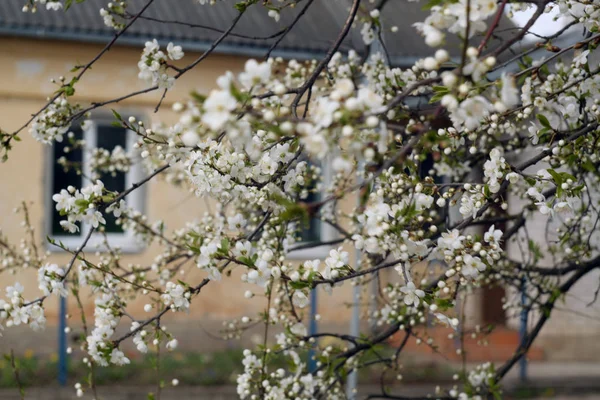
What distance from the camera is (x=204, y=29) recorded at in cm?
945

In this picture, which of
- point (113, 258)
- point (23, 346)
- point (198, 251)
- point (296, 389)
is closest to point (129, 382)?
point (23, 346)

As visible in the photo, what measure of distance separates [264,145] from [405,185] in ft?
1.73

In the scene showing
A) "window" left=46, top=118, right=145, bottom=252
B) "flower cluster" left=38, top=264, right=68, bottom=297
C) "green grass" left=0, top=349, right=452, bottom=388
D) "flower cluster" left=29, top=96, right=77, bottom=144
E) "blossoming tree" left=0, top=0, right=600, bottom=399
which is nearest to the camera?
"blossoming tree" left=0, top=0, right=600, bottom=399

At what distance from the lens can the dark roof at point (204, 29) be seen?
870cm

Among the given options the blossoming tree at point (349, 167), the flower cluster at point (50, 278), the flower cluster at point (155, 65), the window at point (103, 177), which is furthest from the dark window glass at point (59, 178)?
the flower cluster at point (50, 278)

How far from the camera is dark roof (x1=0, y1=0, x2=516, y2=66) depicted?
28.6ft

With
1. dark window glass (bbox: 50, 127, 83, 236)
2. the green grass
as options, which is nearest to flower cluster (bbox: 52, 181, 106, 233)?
the green grass

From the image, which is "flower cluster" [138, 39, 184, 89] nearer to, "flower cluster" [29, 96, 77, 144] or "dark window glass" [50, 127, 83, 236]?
"flower cluster" [29, 96, 77, 144]

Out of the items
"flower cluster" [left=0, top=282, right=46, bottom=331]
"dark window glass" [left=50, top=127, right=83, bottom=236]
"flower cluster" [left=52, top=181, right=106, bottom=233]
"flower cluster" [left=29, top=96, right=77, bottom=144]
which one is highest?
"dark window glass" [left=50, top=127, right=83, bottom=236]

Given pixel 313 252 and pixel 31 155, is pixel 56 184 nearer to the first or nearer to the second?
pixel 31 155

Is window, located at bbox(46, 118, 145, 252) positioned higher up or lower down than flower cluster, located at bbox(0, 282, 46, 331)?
higher up

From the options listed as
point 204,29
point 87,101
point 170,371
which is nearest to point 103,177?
point 87,101

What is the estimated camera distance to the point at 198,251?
7.99 ft

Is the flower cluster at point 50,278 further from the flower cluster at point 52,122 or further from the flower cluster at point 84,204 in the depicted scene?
the flower cluster at point 52,122
